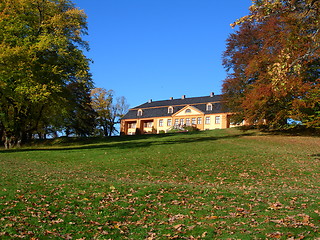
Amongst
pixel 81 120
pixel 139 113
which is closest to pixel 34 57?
pixel 81 120

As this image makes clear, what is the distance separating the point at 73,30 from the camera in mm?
30438

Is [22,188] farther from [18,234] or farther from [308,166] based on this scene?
[308,166]

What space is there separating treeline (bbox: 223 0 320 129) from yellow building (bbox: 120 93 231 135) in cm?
2990

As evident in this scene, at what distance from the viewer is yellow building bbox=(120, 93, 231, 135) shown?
70981 millimetres

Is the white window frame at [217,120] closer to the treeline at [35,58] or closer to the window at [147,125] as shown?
the window at [147,125]

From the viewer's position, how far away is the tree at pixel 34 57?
25031mm

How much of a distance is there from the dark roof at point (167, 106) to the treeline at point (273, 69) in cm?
3255

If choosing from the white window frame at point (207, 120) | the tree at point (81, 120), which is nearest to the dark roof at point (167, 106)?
the white window frame at point (207, 120)

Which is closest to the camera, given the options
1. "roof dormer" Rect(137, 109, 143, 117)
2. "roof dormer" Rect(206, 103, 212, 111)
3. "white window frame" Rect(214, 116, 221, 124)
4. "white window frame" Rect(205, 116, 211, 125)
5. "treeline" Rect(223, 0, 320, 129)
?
"treeline" Rect(223, 0, 320, 129)

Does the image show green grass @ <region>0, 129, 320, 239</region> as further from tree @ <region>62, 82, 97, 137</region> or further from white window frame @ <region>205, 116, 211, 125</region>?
white window frame @ <region>205, 116, 211, 125</region>

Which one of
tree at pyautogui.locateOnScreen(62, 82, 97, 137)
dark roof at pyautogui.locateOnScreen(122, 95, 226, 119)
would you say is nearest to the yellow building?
dark roof at pyautogui.locateOnScreen(122, 95, 226, 119)

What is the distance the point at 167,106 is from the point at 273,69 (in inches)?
2712

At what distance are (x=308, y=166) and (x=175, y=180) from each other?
27.9 feet

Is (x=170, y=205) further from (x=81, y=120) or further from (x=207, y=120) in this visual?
(x=207, y=120)
